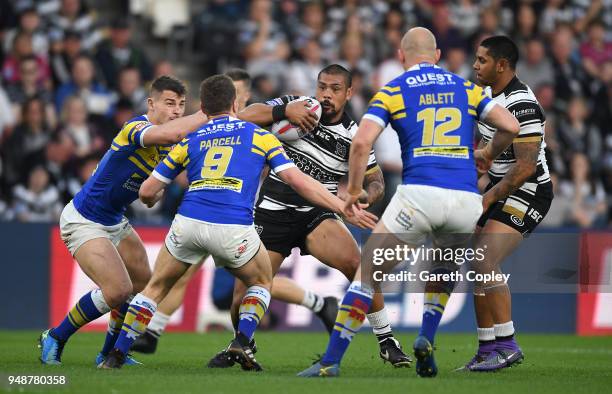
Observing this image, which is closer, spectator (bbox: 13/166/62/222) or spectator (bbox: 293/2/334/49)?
spectator (bbox: 13/166/62/222)

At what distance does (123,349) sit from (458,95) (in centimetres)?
345

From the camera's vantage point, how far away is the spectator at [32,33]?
17.5m

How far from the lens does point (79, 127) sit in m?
17.0

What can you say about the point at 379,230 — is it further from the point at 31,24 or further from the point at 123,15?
the point at 123,15

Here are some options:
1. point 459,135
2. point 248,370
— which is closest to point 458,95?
point 459,135

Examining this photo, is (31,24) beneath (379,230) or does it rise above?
above

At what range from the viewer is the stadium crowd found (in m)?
16.4

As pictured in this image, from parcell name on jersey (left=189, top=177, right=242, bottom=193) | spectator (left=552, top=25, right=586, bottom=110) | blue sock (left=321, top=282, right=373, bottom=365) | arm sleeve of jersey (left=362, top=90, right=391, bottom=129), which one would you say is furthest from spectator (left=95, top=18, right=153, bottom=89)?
blue sock (left=321, top=282, right=373, bottom=365)

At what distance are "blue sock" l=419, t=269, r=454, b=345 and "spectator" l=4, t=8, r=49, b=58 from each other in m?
10.3

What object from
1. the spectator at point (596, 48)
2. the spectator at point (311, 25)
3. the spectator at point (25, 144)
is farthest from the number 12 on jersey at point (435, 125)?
the spectator at point (596, 48)

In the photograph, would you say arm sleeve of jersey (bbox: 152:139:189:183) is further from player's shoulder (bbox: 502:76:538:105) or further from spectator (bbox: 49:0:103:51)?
spectator (bbox: 49:0:103:51)

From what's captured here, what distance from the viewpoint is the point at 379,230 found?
8.83 metres

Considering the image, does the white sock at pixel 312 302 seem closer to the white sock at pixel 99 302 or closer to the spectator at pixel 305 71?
the white sock at pixel 99 302

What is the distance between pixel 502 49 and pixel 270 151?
95.9 inches
